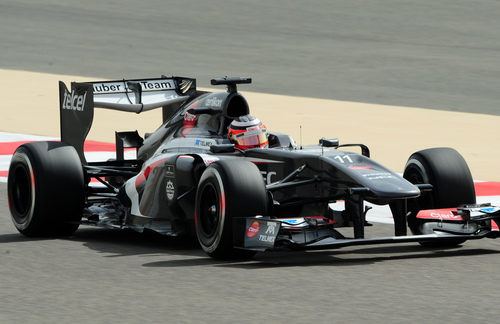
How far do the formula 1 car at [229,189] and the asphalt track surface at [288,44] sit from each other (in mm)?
10804

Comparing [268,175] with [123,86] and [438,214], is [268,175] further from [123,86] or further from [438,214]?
[123,86]

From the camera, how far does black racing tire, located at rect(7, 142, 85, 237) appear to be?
10844 mm

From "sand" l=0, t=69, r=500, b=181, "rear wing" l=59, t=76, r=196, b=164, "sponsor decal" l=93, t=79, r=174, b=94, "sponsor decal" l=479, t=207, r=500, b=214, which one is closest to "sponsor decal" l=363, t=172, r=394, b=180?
"sponsor decal" l=479, t=207, r=500, b=214

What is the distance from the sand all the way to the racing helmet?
5.09 metres

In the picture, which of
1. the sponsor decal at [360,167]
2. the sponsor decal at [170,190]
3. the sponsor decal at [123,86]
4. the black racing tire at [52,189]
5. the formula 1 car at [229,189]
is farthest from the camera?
the sponsor decal at [123,86]

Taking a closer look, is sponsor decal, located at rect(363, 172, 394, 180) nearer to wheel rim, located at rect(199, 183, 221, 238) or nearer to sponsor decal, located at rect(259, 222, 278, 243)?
sponsor decal, located at rect(259, 222, 278, 243)

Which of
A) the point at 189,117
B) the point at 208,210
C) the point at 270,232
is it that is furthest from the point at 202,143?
the point at 270,232

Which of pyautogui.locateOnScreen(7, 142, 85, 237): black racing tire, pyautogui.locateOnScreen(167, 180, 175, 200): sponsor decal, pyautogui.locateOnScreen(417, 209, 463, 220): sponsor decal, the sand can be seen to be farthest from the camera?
the sand

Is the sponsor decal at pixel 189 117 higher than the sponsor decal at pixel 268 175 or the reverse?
higher

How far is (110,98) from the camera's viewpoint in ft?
40.8

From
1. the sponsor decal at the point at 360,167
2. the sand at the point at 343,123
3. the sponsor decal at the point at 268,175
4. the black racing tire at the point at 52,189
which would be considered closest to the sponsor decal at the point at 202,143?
the sponsor decal at the point at 268,175

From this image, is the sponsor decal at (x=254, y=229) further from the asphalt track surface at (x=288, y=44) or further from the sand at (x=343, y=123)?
the asphalt track surface at (x=288, y=44)

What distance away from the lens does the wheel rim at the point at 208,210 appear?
31.6 feet

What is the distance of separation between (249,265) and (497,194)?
4991 mm
